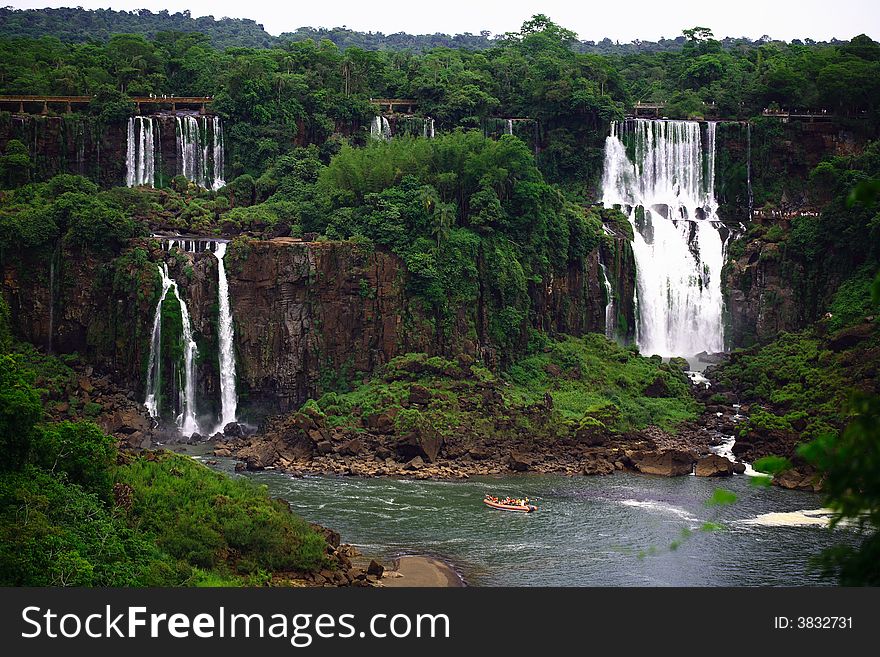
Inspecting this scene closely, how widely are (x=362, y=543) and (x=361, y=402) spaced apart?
14.8m

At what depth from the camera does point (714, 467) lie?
56.5 metres

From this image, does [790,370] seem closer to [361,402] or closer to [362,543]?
[361,402]

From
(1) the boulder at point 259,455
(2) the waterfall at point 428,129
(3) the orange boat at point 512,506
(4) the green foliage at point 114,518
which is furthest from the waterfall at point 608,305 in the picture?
(4) the green foliage at point 114,518

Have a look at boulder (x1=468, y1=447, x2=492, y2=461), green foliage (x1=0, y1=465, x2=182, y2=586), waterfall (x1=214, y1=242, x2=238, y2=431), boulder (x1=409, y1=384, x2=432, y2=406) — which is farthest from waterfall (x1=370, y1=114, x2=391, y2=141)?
green foliage (x1=0, y1=465, x2=182, y2=586)

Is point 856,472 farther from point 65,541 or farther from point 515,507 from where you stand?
point 515,507

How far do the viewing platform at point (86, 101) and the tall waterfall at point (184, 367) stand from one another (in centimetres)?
1543

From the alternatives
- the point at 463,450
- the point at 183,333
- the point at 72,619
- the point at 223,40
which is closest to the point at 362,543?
the point at 463,450

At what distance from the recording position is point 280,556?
1612 inches

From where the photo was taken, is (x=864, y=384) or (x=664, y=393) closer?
(x=864, y=384)

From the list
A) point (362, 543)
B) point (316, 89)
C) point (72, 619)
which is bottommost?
point (362, 543)

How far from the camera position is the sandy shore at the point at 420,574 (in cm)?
4175

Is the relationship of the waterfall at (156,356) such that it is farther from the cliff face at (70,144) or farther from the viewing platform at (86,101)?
the viewing platform at (86,101)

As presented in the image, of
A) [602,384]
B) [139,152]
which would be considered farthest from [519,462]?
[139,152]

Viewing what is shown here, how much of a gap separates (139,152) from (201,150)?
3.38 metres
